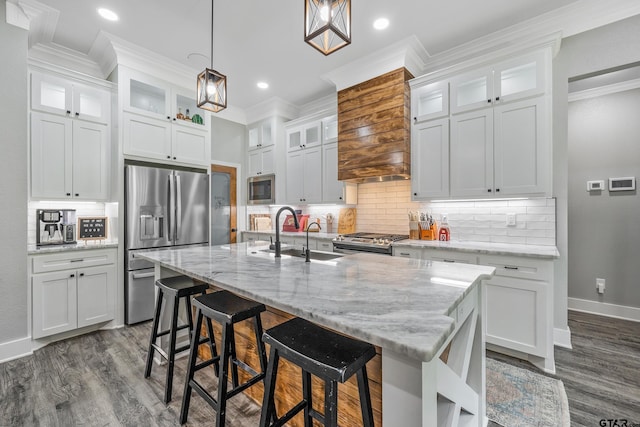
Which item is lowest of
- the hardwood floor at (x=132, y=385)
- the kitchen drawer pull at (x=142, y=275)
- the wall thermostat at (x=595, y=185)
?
the hardwood floor at (x=132, y=385)

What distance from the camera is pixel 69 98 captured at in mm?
3104

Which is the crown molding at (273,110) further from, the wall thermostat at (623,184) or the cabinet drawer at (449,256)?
the wall thermostat at (623,184)

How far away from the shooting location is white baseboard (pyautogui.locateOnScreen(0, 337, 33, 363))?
8.04 ft

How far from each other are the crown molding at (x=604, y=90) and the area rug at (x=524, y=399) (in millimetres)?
3507

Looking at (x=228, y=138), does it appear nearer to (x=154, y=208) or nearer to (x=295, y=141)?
(x=295, y=141)

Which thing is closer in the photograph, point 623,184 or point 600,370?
point 600,370

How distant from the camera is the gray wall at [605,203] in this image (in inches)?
132

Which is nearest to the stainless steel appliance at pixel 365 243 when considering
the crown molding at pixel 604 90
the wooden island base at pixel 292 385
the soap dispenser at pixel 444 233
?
the soap dispenser at pixel 444 233

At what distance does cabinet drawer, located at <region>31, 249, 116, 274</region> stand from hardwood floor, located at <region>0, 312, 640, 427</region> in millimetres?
758

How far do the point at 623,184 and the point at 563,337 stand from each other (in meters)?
2.13

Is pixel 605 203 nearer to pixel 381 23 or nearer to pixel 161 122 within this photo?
pixel 381 23

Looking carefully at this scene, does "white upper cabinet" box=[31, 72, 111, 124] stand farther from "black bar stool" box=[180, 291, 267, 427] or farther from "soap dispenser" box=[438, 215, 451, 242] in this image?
"soap dispenser" box=[438, 215, 451, 242]

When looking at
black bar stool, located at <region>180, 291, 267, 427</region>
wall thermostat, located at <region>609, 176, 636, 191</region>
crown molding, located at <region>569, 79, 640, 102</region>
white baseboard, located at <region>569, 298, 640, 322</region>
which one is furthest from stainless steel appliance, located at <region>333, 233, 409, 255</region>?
crown molding, located at <region>569, 79, 640, 102</region>

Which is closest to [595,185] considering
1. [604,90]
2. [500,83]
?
[604,90]
